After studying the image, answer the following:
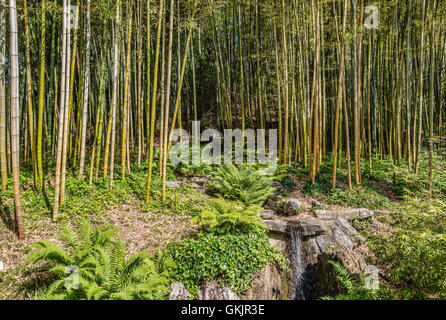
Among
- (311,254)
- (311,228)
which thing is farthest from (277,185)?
(311,254)

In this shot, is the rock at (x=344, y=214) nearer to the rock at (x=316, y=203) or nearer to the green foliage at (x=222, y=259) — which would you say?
the rock at (x=316, y=203)

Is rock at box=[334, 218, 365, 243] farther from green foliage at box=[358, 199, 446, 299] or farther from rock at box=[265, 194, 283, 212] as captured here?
rock at box=[265, 194, 283, 212]

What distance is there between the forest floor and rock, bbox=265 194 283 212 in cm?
36

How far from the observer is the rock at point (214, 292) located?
2.33 metres

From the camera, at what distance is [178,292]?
2221 millimetres

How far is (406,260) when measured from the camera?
7.45 ft

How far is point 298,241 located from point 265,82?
5.05 metres

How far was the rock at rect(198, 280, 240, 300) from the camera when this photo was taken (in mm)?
2332

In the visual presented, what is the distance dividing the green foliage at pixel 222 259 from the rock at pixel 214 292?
52mm

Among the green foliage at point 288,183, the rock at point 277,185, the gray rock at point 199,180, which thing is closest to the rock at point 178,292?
the gray rock at point 199,180

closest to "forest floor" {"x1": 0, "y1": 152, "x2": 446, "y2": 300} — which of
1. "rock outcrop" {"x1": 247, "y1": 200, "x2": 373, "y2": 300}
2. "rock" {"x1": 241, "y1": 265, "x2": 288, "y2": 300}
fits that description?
"rock outcrop" {"x1": 247, "y1": 200, "x2": 373, "y2": 300}

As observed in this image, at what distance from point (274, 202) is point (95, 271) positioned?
115 inches
